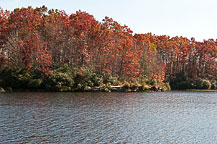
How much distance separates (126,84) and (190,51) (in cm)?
3781

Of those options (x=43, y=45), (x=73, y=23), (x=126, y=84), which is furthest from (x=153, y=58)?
→ (x=43, y=45)

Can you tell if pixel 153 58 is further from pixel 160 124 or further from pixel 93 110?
pixel 160 124

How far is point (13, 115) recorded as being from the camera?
27.6m

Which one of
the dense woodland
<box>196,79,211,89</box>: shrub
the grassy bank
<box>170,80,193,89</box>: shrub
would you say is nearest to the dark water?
the grassy bank

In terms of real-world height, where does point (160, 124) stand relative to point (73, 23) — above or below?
below

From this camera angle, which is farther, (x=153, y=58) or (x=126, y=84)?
(x=153, y=58)

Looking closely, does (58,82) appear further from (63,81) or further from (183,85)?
(183,85)

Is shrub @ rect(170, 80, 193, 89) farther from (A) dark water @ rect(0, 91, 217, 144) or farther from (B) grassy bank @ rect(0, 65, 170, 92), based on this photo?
(A) dark water @ rect(0, 91, 217, 144)

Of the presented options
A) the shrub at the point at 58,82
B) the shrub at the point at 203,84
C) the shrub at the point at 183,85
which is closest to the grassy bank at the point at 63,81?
the shrub at the point at 58,82

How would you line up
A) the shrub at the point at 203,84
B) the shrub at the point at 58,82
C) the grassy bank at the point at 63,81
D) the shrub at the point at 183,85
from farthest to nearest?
the shrub at the point at 183,85 < the shrub at the point at 203,84 < the shrub at the point at 58,82 < the grassy bank at the point at 63,81

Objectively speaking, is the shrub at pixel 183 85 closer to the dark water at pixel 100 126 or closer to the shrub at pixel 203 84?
the shrub at pixel 203 84

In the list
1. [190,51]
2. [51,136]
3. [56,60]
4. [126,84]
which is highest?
[190,51]

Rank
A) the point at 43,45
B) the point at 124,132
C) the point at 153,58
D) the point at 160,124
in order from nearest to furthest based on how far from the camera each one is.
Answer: the point at 124,132, the point at 160,124, the point at 43,45, the point at 153,58

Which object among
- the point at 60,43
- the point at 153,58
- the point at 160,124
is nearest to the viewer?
the point at 160,124
